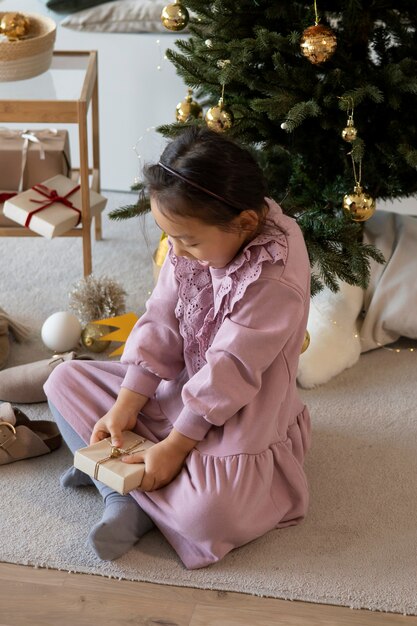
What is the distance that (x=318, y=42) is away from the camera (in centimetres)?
156

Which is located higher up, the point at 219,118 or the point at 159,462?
the point at 219,118

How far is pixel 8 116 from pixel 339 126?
722mm

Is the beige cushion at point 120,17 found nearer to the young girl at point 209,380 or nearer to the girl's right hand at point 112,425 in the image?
the young girl at point 209,380

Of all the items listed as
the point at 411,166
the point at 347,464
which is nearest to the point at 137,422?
the point at 347,464

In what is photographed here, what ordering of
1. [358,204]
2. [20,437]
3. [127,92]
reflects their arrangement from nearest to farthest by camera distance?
[20,437] < [358,204] < [127,92]

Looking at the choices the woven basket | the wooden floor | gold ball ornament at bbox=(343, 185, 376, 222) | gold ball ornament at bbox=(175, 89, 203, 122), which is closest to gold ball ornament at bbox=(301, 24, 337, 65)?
gold ball ornament at bbox=(343, 185, 376, 222)

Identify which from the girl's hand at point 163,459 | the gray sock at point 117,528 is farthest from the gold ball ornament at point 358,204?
the gray sock at point 117,528

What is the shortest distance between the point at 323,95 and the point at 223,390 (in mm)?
671

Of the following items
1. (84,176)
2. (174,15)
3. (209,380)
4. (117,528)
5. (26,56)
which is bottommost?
(117,528)

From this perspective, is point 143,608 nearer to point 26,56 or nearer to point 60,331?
point 60,331

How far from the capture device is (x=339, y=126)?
168cm

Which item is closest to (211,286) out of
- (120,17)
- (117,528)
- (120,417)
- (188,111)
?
(120,417)

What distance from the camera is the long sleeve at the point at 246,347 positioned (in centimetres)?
126

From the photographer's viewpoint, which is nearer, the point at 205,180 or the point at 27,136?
the point at 205,180
